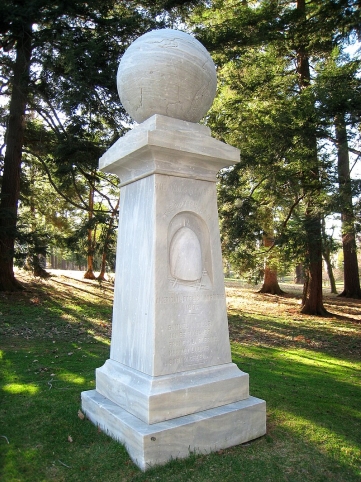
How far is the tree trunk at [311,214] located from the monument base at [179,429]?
25.2 ft

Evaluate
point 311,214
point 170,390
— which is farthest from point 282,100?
point 170,390

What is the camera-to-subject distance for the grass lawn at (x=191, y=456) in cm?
308

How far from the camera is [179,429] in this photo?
10.5 ft

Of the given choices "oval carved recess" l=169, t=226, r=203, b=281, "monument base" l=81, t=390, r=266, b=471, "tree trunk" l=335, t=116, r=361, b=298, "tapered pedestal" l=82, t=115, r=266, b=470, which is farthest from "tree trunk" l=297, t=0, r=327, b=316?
"monument base" l=81, t=390, r=266, b=471

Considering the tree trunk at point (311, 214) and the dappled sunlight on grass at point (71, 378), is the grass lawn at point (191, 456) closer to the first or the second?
the dappled sunlight on grass at point (71, 378)

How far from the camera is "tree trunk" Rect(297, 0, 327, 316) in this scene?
1059 cm

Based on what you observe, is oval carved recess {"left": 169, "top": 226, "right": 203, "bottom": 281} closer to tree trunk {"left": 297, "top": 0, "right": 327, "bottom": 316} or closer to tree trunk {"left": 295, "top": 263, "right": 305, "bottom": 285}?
tree trunk {"left": 297, "top": 0, "right": 327, "bottom": 316}

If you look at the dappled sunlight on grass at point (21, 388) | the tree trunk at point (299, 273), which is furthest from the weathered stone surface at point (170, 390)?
the tree trunk at point (299, 273)

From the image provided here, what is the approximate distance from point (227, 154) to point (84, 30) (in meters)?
10.5

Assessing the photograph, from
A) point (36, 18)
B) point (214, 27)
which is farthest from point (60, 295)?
point (214, 27)

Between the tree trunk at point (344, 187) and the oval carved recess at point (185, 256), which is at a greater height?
the tree trunk at point (344, 187)

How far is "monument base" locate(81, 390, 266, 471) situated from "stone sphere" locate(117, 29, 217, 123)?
8.99 ft

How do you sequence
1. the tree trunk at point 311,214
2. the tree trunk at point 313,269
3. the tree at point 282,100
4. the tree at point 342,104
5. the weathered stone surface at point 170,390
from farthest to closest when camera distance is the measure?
the tree trunk at point 313,269, the tree trunk at point 311,214, the tree at point 282,100, the tree at point 342,104, the weathered stone surface at point 170,390

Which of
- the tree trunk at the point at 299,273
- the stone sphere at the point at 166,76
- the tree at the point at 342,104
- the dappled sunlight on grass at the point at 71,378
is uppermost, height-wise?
the tree at the point at 342,104
